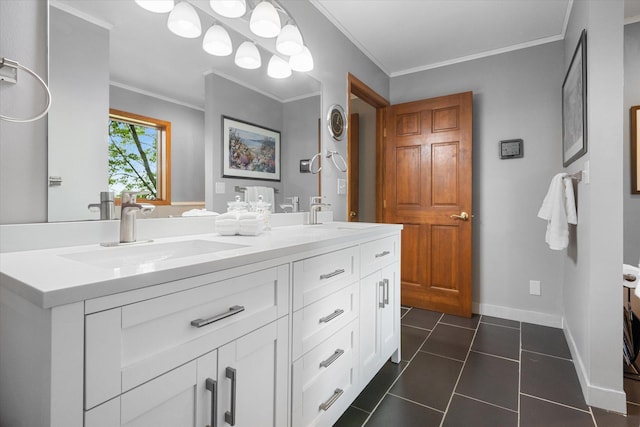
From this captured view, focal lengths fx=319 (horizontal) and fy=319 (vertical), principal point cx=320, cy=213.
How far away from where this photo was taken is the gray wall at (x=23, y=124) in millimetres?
937

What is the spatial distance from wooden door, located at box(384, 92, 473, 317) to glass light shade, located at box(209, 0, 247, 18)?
2046 millimetres

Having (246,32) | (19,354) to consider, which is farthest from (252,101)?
(19,354)

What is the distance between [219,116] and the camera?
5.16 ft

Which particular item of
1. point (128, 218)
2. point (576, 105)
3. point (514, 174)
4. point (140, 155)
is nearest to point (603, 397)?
point (576, 105)

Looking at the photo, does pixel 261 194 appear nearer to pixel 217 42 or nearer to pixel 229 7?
pixel 217 42

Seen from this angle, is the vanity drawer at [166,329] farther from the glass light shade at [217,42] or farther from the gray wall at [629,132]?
the gray wall at [629,132]

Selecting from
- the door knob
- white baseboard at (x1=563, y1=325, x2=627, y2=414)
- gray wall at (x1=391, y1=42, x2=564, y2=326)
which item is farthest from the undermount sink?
gray wall at (x1=391, y1=42, x2=564, y2=326)

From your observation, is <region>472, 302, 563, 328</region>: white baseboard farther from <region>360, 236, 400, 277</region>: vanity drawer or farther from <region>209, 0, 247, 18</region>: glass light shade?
<region>209, 0, 247, 18</region>: glass light shade

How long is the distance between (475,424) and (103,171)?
192 cm

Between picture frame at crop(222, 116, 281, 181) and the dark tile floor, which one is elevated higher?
picture frame at crop(222, 116, 281, 181)

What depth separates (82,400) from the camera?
1.93 ft

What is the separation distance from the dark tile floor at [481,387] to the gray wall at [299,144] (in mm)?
1223

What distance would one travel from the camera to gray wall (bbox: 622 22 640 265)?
238cm

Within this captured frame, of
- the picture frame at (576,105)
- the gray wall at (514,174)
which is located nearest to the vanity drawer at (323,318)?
the picture frame at (576,105)
